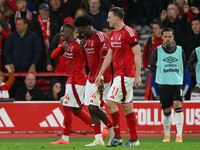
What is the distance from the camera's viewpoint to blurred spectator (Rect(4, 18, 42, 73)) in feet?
48.9

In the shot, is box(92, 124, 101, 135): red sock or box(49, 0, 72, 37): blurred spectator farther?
box(49, 0, 72, 37): blurred spectator

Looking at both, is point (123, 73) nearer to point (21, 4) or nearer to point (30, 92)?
point (30, 92)

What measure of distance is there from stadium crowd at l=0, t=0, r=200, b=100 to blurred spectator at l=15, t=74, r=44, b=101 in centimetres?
29

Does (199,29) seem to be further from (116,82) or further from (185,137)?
(116,82)

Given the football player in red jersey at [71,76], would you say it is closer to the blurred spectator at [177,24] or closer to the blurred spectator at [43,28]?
the blurred spectator at [43,28]

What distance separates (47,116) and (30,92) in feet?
3.77

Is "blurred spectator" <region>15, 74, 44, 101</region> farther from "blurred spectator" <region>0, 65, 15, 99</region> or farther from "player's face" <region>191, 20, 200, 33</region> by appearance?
"player's face" <region>191, 20, 200, 33</region>

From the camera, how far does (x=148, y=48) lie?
15.0m

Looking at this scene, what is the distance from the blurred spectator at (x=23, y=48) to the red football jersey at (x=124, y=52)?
6.39 metres

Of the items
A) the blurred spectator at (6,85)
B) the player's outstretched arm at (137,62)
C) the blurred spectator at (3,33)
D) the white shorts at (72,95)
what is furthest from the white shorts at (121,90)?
the blurred spectator at (3,33)

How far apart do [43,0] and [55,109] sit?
516 centimetres

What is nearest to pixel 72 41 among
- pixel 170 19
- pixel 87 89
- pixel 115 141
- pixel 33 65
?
pixel 87 89

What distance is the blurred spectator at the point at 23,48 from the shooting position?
14.9m

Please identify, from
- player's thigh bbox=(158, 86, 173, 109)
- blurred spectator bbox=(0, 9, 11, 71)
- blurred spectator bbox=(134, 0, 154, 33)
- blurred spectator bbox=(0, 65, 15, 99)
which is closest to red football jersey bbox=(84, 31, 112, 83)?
player's thigh bbox=(158, 86, 173, 109)
